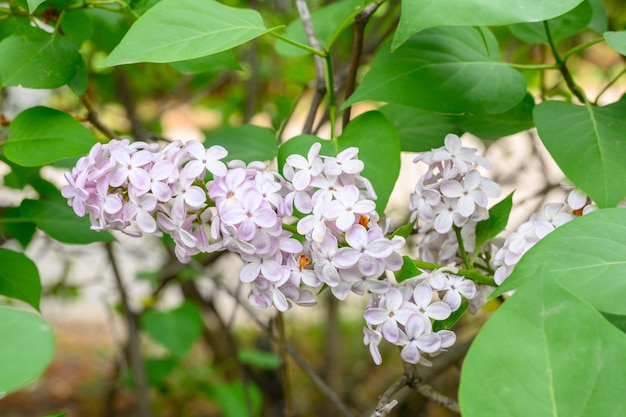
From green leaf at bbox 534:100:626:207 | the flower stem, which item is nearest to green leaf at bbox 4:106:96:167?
the flower stem

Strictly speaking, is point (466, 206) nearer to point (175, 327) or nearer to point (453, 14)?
point (453, 14)

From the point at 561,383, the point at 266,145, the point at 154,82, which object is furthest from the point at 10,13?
the point at 154,82

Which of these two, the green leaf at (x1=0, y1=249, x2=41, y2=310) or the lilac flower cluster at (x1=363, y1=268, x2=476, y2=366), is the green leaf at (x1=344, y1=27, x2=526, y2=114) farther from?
the green leaf at (x1=0, y1=249, x2=41, y2=310)

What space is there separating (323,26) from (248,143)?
0.28 m

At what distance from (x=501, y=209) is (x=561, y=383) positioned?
0.27 metres

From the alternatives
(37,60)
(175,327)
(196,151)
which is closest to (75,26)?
(37,60)

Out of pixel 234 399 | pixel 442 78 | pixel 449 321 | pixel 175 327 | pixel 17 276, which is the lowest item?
pixel 234 399

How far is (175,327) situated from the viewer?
5.80 feet

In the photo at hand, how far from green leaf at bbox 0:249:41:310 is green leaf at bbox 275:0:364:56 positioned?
430 millimetres

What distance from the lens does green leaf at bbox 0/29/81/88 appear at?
744mm

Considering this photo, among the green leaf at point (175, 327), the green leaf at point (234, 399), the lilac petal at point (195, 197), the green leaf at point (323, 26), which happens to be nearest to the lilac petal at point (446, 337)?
the lilac petal at point (195, 197)

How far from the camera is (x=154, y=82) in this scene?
2.49 meters

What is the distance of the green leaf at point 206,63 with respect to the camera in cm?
83

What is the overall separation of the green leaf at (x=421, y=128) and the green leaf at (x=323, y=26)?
0.60ft
